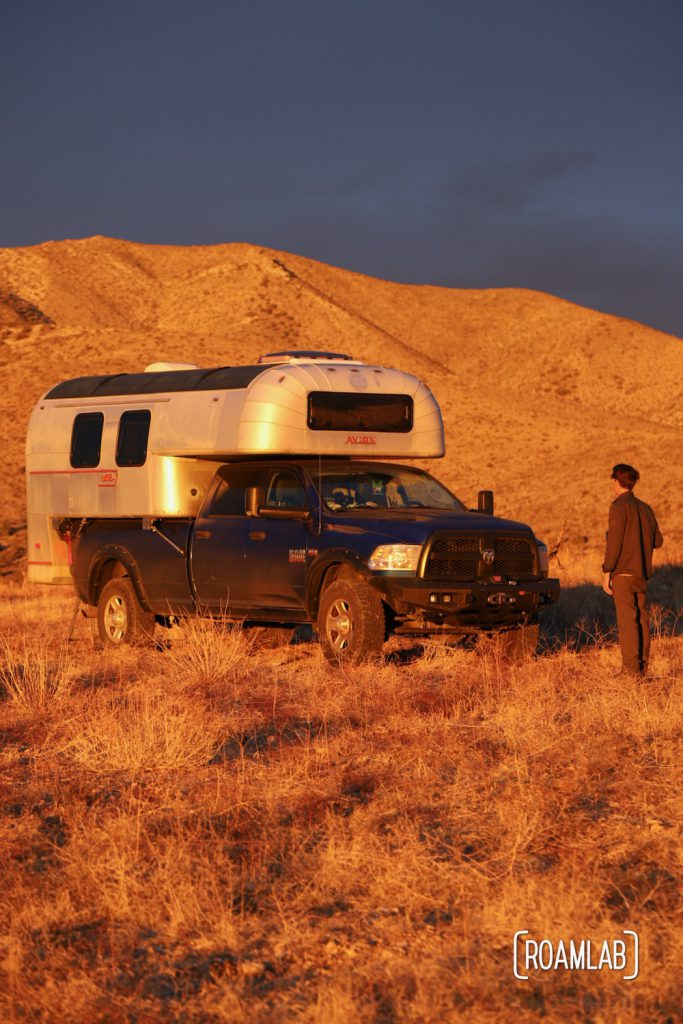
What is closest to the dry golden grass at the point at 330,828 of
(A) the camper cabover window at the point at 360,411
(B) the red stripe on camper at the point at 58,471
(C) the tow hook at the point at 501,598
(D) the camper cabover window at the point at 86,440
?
(C) the tow hook at the point at 501,598

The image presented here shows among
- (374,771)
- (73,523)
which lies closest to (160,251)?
(73,523)

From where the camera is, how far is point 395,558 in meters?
12.2

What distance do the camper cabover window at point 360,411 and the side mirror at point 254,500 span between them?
0.85 metres

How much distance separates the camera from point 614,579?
1163 centimetres

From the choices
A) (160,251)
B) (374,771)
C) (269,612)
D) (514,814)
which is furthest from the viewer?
(160,251)

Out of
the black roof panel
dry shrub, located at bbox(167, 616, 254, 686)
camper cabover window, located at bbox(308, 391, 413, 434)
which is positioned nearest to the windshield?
camper cabover window, located at bbox(308, 391, 413, 434)

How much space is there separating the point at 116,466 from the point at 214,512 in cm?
173

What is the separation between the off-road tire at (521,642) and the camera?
42.5ft

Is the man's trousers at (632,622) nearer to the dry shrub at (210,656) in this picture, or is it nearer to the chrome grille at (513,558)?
the chrome grille at (513,558)

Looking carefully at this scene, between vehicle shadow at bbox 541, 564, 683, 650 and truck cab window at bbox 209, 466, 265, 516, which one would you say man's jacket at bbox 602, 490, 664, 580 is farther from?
truck cab window at bbox 209, 466, 265, 516

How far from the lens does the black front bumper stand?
475 inches

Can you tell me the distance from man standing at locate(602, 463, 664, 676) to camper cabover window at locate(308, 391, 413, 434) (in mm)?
3388

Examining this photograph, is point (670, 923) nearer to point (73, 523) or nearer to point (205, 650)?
point (205, 650)

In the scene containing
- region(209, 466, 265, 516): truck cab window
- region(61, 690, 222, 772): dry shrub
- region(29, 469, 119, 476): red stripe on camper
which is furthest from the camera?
region(29, 469, 119, 476): red stripe on camper
